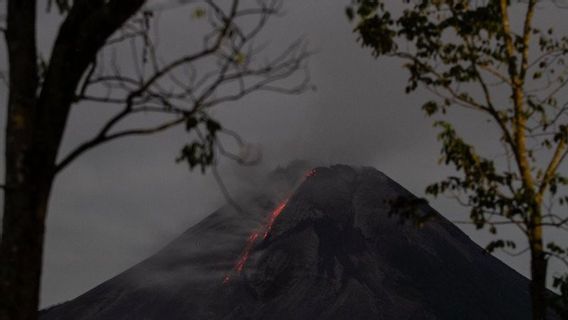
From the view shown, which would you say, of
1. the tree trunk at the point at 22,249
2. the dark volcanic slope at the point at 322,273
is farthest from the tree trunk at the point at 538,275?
the dark volcanic slope at the point at 322,273

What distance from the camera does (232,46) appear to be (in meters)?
6.64

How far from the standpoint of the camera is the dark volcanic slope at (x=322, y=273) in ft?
427

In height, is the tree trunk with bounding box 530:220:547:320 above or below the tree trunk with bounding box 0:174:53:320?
above

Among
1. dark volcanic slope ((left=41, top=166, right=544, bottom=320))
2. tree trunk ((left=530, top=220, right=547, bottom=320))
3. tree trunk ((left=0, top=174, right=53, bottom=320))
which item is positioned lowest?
tree trunk ((left=0, top=174, right=53, bottom=320))

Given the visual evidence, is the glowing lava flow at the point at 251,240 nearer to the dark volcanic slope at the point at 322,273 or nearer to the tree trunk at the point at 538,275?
the dark volcanic slope at the point at 322,273

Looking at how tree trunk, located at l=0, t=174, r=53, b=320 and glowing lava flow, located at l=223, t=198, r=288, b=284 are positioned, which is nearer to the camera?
tree trunk, located at l=0, t=174, r=53, b=320

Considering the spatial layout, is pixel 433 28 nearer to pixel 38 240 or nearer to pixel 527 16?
pixel 527 16

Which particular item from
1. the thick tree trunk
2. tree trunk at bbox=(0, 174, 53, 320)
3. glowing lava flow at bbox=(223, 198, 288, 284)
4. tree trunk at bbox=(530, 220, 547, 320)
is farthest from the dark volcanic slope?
tree trunk at bbox=(0, 174, 53, 320)

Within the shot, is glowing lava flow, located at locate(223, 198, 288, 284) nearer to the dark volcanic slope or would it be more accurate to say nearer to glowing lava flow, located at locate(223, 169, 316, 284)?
glowing lava flow, located at locate(223, 169, 316, 284)

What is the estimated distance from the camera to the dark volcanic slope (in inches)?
5118

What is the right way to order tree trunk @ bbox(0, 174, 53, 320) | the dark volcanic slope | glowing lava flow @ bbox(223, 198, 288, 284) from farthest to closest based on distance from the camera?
glowing lava flow @ bbox(223, 198, 288, 284), the dark volcanic slope, tree trunk @ bbox(0, 174, 53, 320)

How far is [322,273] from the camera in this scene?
138m

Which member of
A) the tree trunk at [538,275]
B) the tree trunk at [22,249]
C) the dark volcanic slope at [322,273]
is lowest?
the tree trunk at [22,249]

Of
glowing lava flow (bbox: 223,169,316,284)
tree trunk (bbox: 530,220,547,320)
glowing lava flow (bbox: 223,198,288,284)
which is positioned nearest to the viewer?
tree trunk (bbox: 530,220,547,320)
